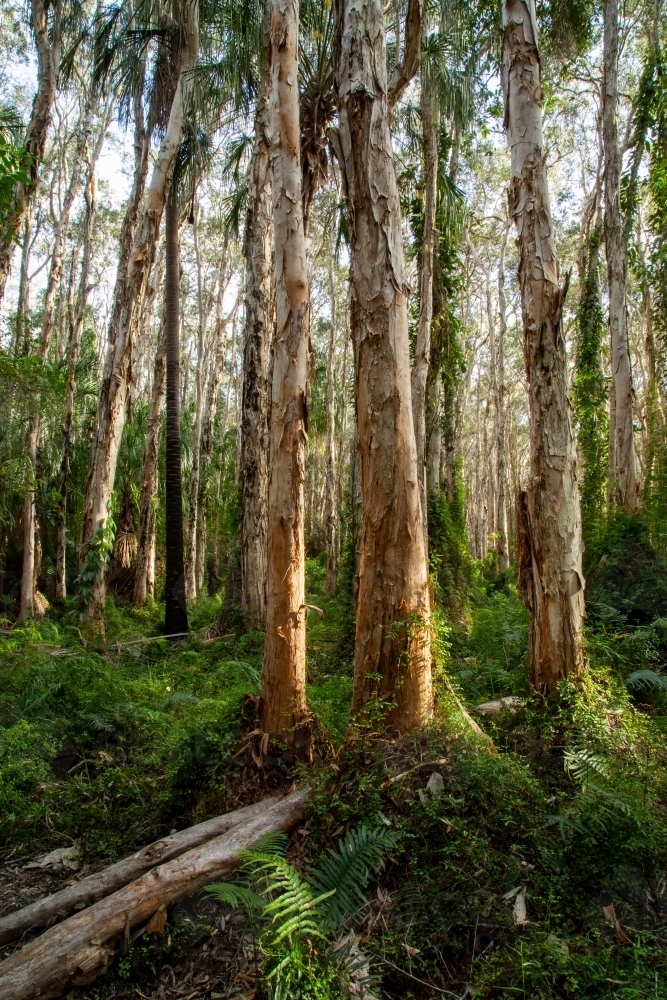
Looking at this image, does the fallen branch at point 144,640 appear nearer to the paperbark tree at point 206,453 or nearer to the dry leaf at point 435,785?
the dry leaf at point 435,785

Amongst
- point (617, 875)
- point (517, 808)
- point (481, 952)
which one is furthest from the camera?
point (517, 808)

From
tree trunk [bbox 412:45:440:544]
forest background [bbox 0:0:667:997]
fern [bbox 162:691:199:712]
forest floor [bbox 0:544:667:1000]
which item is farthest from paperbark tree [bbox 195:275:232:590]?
forest floor [bbox 0:544:667:1000]

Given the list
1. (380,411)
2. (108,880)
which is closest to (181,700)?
(108,880)

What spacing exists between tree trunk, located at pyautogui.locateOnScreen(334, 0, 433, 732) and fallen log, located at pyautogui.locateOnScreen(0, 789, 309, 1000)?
1.04 metres

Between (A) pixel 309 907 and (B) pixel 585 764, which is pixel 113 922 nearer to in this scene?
(A) pixel 309 907

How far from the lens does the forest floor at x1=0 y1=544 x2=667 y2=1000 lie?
266 cm

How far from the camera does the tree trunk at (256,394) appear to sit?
9547 millimetres

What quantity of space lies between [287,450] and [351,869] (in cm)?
253

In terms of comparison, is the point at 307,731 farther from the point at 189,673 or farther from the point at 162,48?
the point at 162,48

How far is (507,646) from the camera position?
653 cm

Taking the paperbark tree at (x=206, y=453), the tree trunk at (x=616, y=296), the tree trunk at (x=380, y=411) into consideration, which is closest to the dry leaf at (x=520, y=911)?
the tree trunk at (x=380, y=411)

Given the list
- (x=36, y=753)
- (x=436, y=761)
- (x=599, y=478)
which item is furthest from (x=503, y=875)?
(x=599, y=478)

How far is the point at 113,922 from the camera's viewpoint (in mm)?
2893

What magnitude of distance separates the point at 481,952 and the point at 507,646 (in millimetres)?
4054
